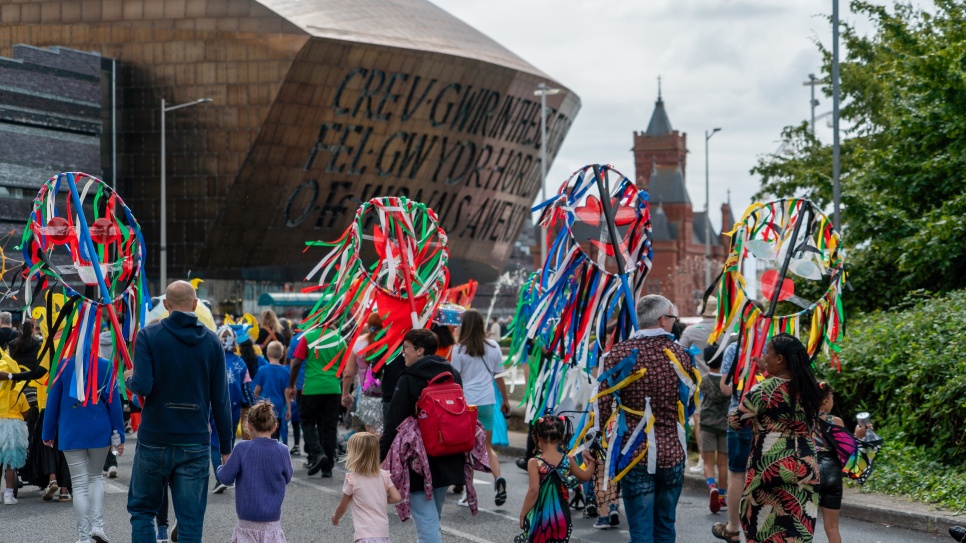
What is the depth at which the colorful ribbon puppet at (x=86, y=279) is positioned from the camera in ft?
27.8

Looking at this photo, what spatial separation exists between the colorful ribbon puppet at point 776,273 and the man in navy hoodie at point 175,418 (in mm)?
3766

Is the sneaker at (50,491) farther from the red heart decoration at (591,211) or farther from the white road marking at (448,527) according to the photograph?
the red heart decoration at (591,211)

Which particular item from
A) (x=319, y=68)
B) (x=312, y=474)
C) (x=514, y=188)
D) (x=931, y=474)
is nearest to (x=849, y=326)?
(x=931, y=474)

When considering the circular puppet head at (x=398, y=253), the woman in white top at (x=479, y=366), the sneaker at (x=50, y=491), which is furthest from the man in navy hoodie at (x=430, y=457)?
the sneaker at (x=50, y=491)

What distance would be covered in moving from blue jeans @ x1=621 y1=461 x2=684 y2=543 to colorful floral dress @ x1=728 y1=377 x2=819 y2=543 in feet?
1.81

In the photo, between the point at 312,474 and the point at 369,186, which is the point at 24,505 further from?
the point at 369,186

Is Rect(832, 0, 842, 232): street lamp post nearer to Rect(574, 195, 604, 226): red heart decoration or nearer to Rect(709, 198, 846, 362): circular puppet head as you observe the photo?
Rect(709, 198, 846, 362): circular puppet head

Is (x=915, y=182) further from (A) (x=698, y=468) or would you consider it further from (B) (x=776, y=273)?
(B) (x=776, y=273)

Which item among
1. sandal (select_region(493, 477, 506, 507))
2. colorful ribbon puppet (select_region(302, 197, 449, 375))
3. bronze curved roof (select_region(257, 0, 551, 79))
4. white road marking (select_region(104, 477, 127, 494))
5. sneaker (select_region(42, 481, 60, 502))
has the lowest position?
white road marking (select_region(104, 477, 127, 494))

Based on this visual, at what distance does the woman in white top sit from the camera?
10.4m

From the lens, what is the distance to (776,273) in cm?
907

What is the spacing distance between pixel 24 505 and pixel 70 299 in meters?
3.11

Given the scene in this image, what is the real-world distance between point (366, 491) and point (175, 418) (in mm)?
1130

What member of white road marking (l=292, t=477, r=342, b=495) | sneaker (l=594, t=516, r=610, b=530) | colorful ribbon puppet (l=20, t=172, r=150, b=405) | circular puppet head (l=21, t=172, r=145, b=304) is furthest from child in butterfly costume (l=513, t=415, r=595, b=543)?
white road marking (l=292, t=477, r=342, b=495)
